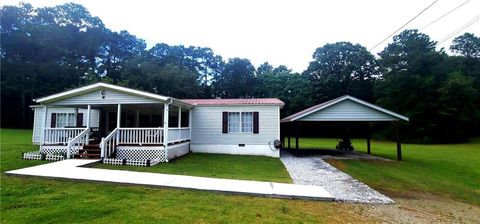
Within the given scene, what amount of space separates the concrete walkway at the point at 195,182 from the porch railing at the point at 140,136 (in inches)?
144

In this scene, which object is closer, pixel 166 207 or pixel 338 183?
pixel 166 207

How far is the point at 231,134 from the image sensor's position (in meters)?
16.7

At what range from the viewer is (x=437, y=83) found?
3622 cm

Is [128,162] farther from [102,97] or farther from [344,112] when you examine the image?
[344,112]

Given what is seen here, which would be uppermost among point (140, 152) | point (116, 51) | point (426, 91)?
point (116, 51)

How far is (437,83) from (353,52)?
12687 mm

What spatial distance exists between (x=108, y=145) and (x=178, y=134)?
3.40 m

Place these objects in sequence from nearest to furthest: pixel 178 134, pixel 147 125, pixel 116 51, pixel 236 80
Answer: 1. pixel 178 134
2. pixel 147 125
3. pixel 116 51
4. pixel 236 80

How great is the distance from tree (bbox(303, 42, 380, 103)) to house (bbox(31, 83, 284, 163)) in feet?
93.4

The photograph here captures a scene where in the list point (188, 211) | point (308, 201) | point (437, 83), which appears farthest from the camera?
point (437, 83)

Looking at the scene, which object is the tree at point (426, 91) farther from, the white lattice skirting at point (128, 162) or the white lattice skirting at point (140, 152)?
the white lattice skirting at point (128, 162)

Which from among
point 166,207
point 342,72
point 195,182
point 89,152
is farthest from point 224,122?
point 342,72

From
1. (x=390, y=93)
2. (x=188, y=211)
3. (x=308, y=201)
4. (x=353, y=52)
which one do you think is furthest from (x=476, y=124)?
(x=188, y=211)

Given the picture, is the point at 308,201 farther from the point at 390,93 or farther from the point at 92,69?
the point at 92,69
